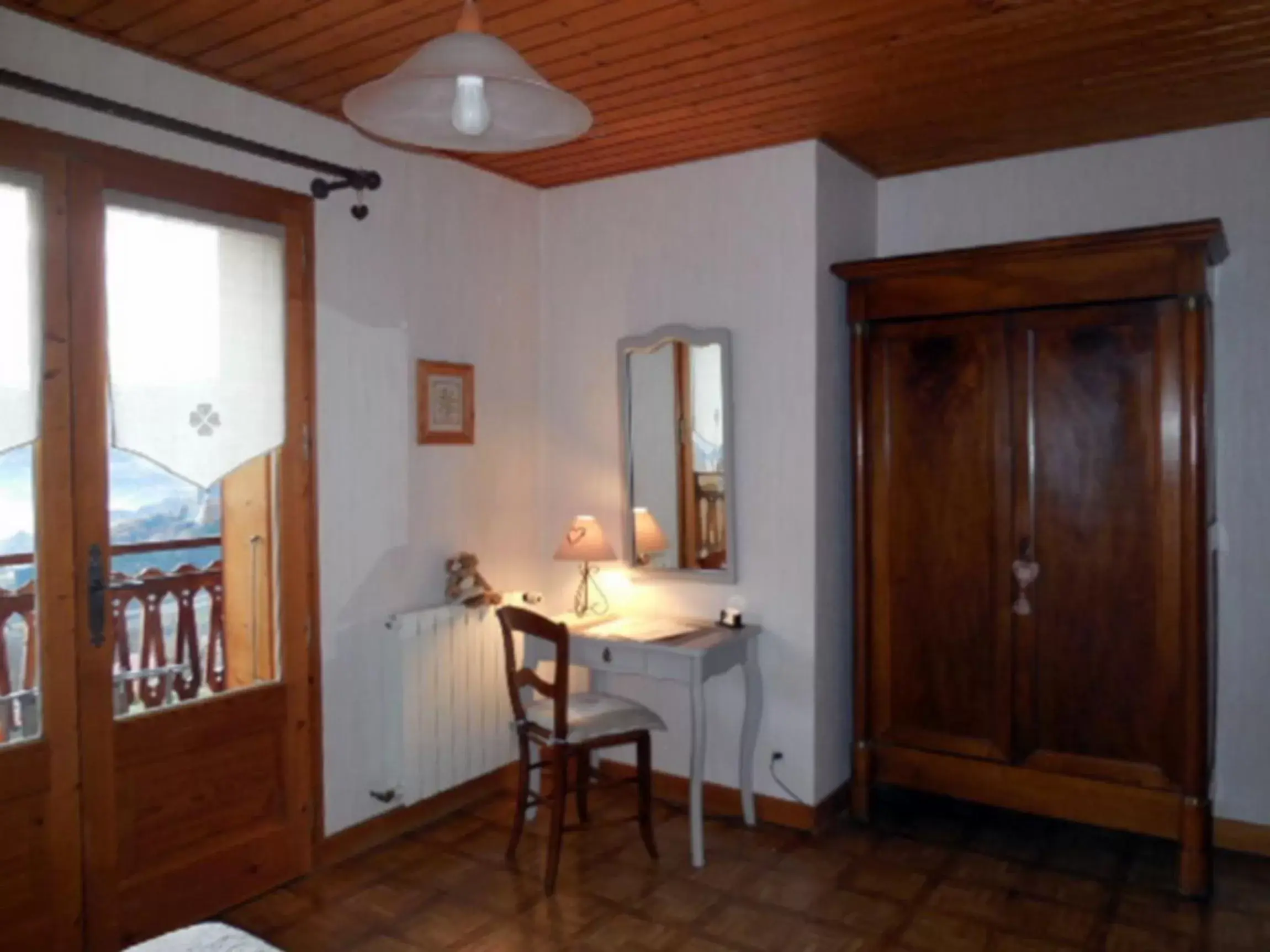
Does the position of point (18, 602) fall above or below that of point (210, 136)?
below

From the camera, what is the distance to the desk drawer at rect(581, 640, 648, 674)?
3.45m

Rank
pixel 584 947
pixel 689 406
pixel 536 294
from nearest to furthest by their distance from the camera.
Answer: pixel 584 947
pixel 689 406
pixel 536 294

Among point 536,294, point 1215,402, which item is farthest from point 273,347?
point 1215,402

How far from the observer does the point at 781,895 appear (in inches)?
121

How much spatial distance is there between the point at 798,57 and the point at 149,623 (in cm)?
243

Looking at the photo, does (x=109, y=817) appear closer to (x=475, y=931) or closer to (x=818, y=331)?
(x=475, y=931)

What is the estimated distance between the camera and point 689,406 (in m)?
3.82

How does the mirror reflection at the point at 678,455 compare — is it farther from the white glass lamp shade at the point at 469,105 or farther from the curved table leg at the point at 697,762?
the white glass lamp shade at the point at 469,105

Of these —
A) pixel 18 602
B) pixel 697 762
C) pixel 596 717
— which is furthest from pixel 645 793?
pixel 18 602

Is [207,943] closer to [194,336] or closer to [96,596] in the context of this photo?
[96,596]

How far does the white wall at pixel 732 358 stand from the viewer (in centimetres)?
359

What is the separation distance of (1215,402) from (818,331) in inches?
53.8

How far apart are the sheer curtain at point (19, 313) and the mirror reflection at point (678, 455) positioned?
2.06 metres

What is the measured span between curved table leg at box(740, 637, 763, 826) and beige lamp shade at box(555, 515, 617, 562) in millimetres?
628
